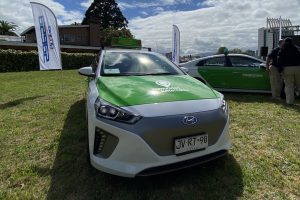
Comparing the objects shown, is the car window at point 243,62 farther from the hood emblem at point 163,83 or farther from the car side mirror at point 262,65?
the hood emblem at point 163,83

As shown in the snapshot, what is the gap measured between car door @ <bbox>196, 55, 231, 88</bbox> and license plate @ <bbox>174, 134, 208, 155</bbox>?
607cm

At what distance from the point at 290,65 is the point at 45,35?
8.25 metres

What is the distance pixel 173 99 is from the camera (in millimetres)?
3281

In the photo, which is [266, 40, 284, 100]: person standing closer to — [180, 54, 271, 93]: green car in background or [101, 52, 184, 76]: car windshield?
[180, 54, 271, 93]: green car in background

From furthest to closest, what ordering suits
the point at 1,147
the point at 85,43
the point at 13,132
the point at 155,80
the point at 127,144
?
1. the point at 85,43
2. the point at 13,132
3. the point at 1,147
4. the point at 155,80
5. the point at 127,144

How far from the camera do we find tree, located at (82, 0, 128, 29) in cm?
6500

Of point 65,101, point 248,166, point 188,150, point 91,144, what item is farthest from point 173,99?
point 65,101

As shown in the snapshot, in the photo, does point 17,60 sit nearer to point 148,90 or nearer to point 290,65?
point 290,65

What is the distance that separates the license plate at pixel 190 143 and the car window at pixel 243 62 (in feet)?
20.3

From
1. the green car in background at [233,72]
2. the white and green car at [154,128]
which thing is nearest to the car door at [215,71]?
the green car in background at [233,72]

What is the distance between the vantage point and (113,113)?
123 inches

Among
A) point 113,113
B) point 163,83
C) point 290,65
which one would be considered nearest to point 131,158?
point 113,113

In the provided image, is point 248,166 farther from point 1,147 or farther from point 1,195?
point 1,147

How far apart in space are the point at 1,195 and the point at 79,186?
2.67 feet
